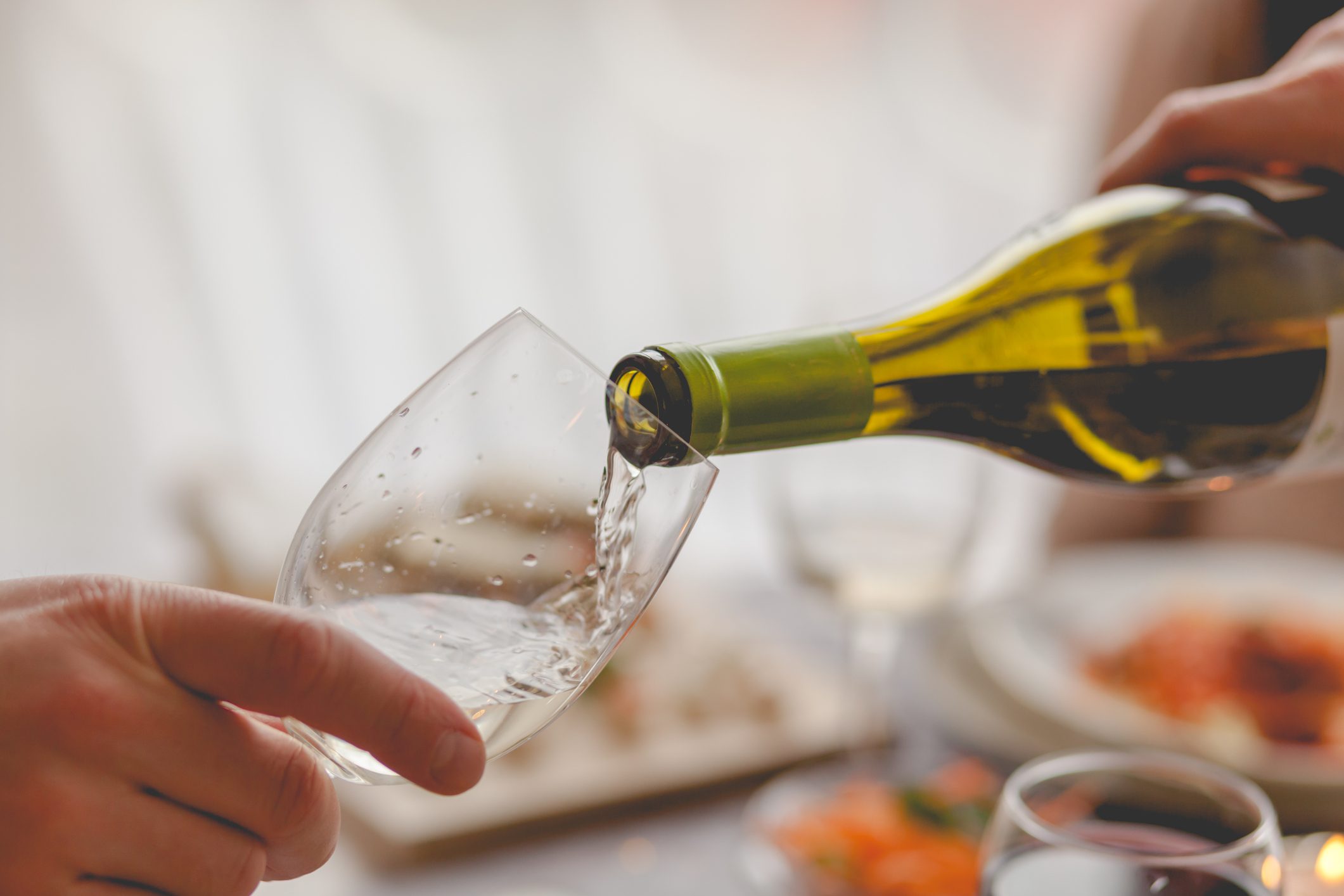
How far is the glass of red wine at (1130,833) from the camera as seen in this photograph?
430 mm

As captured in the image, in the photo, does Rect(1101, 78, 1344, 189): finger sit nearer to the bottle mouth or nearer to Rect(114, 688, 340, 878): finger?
the bottle mouth

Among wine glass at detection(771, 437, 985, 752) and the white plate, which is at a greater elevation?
wine glass at detection(771, 437, 985, 752)

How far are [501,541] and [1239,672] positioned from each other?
2.73 ft

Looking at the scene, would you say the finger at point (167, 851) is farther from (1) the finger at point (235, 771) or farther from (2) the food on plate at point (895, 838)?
(2) the food on plate at point (895, 838)

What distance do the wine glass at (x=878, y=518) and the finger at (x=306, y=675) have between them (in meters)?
0.51

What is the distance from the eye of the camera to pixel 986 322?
0.62m

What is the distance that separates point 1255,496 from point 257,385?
69.6 inches

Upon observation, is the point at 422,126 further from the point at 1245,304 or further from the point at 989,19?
the point at 1245,304

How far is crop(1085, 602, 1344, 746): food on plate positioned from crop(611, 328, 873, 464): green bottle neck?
0.63 metres

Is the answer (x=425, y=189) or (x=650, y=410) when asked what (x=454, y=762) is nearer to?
(x=650, y=410)

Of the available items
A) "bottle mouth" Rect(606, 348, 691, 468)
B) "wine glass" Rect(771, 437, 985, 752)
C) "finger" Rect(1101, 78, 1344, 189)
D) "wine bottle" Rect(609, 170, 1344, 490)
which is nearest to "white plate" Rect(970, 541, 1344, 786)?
"wine glass" Rect(771, 437, 985, 752)

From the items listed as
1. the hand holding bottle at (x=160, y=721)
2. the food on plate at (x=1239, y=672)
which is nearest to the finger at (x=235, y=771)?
the hand holding bottle at (x=160, y=721)

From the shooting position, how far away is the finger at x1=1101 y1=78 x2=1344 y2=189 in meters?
0.59

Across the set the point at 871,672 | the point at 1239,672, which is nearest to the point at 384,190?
the point at 871,672
